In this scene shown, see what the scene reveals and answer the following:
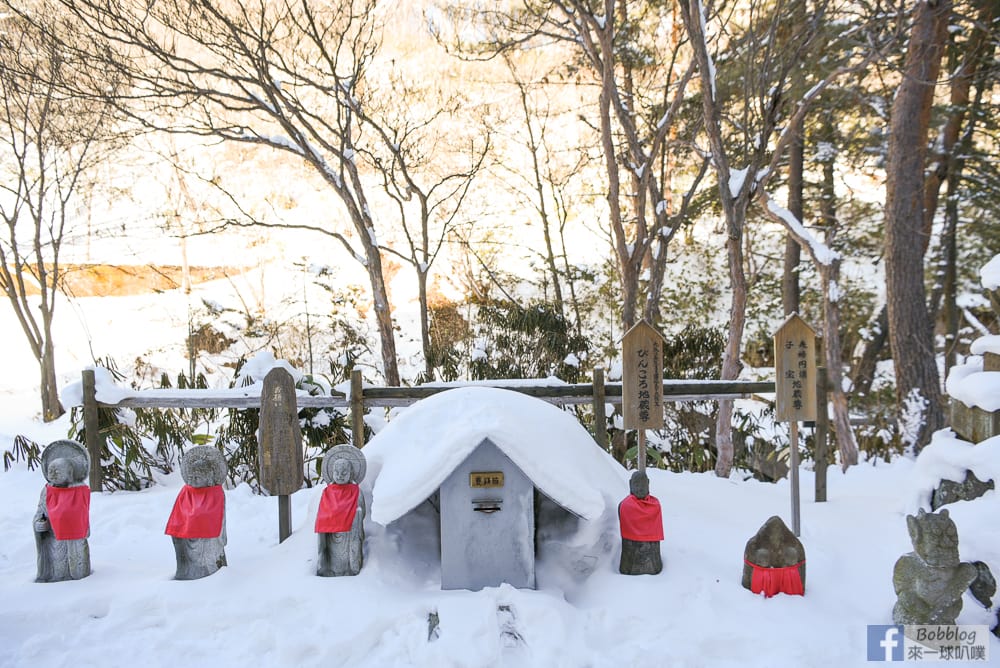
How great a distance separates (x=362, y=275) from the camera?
16312mm

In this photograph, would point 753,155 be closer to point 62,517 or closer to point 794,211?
point 794,211

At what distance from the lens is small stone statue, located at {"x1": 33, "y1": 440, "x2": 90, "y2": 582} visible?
378 cm

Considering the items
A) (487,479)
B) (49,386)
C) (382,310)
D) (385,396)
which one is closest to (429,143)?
(382,310)

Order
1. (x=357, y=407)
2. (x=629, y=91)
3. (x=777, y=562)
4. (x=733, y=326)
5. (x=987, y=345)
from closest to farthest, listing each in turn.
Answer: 1. (x=777, y=562)
2. (x=987, y=345)
3. (x=357, y=407)
4. (x=733, y=326)
5. (x=629, y=91)

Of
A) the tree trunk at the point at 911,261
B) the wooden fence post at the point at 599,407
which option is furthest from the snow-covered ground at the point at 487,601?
the tree trunk at the point at 911,261

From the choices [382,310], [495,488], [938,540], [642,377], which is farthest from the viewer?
[382,310]

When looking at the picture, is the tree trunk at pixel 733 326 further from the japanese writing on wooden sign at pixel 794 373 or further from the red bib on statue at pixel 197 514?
the red bib on statue at pixel 197 514

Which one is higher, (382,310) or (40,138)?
(40,138)

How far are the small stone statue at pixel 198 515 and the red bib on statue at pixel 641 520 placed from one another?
7.96ft

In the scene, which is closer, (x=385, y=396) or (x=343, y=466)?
(x=343, y=466)

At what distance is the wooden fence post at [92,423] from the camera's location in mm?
6191

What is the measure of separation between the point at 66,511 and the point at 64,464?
28 cm

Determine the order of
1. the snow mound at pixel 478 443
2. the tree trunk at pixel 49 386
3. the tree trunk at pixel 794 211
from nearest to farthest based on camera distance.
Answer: the snow mound at pixel 478 443
the tree trunk at pixel 49 386
the tree trunk at pixel 794 211

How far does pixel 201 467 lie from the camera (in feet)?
12.3
